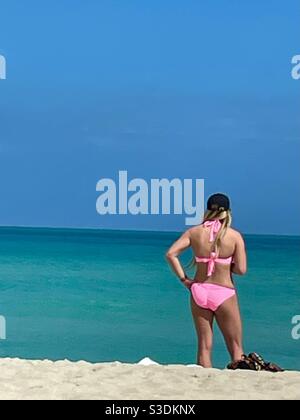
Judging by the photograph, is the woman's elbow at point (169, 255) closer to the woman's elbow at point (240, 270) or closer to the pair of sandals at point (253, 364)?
the woman's elbow at point (240, 270)

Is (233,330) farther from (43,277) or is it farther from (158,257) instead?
(43,277)

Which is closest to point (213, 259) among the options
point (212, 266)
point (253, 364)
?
point (212, 266)

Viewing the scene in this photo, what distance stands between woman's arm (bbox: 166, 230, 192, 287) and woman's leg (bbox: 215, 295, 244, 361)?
9.9 inches

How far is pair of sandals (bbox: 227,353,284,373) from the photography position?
5820mm

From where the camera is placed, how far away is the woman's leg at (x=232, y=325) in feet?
19.1

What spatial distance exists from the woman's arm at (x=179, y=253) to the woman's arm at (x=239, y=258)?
262 mm

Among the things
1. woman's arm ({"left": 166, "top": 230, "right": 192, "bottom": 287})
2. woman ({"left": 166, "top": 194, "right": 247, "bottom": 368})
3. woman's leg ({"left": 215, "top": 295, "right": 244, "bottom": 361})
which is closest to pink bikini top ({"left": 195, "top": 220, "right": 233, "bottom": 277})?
woman ({"left": 166, "top": 194, "right": 247, "bottom": 368})

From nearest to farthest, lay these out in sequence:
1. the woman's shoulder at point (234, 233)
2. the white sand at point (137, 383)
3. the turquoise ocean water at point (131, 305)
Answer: the white sand at point (137, 383)
the woman's shoulder at point (234, 233)
the turquoise ocean water at point (131, 305)

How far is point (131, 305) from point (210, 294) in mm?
576

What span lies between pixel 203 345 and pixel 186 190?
874 mm
